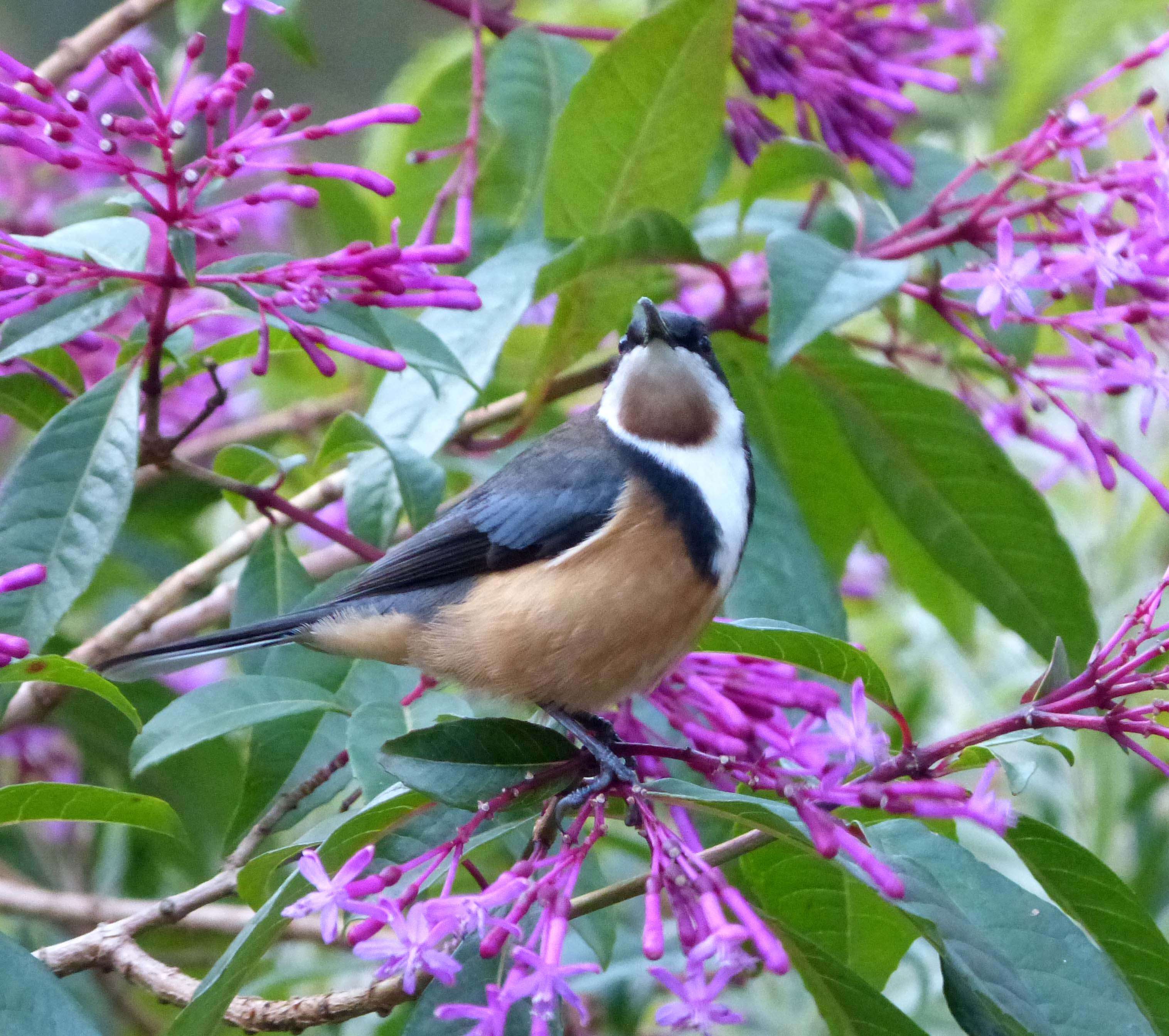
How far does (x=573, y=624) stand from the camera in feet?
8.09

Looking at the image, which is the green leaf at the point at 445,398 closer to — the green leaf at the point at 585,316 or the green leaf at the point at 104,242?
the green leaf at the point at 585,316

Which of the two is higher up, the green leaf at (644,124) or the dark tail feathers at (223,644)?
the green leaf at (644,124)

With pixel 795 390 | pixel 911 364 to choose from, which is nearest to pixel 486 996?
pixel 795 390

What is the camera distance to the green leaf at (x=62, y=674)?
1.86m

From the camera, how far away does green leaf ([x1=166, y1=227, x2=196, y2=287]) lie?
1982mm

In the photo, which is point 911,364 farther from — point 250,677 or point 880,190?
point 250,677

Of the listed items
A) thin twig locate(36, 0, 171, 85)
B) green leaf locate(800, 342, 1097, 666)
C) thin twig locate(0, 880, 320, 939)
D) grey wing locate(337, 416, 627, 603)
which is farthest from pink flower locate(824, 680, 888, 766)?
thin twig locate(36, 0, 171, 85)

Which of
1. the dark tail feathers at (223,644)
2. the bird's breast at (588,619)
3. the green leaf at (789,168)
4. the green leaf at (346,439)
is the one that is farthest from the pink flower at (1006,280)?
the dark tail feathers at (223,644)

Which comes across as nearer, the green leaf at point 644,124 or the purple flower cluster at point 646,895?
the purple flower cluster at point 646,895

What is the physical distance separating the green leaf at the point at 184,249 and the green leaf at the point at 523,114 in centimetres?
123

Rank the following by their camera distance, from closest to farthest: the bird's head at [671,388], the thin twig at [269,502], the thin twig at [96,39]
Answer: the thin twig at [269,502] → the bird's head at [671,388] → the thin twig at [96,39]

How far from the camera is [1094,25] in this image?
3.84 meters

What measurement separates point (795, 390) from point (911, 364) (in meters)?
0.77

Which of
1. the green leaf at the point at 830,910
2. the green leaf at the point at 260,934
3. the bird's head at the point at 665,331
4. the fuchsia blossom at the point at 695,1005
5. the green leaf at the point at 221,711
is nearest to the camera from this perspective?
the fuchsia blossom at the point at 695,1005
